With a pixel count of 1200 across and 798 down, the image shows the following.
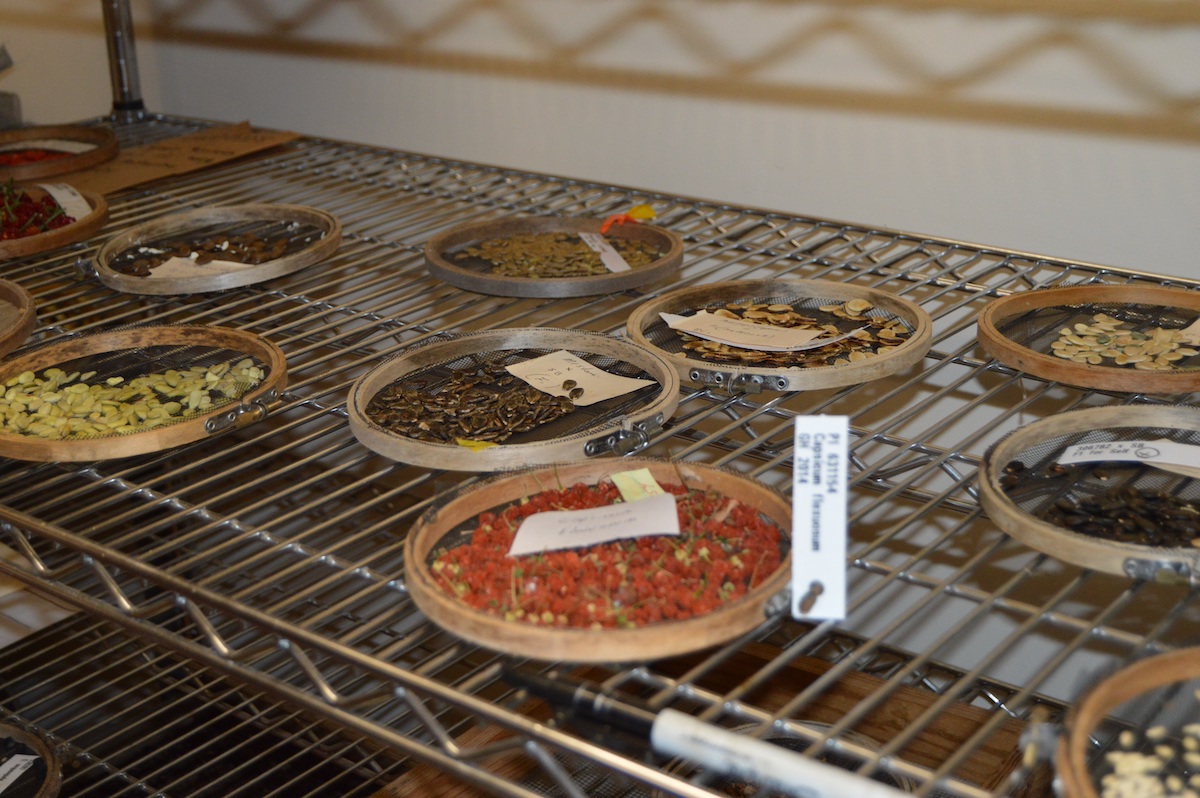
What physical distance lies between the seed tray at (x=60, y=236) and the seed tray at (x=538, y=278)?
22.0 inches

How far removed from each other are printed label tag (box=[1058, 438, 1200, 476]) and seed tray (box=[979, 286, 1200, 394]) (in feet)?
0.38

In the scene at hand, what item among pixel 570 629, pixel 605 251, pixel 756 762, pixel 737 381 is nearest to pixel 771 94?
pixel 605 251

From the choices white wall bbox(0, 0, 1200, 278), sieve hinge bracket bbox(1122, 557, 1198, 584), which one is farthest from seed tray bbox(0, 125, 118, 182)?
sieve hinge bracket bbox(1122, 557, 1198, 584)

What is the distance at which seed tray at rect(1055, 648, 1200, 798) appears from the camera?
0.72 metres

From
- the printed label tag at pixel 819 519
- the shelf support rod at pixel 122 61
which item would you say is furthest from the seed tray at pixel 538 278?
the shelf support rod at pixel 122 61

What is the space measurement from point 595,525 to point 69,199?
135cm

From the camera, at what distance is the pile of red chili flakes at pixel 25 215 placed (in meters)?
1.79

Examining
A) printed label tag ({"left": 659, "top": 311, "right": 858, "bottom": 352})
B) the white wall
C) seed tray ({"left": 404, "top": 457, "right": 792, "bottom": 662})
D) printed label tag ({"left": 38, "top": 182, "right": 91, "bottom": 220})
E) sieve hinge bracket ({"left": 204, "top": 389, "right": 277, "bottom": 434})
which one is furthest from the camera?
printed label tag ({"left": 38, "top": 182, "right": 91, "bottom": 220})

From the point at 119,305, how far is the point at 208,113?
5.18ft

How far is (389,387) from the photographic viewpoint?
131cm

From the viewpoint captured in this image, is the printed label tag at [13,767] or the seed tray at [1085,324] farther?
the printed label tag at [13,767]

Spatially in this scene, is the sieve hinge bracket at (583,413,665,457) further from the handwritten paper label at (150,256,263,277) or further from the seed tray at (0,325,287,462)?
the handwritten paper label at (150,256,263,277)

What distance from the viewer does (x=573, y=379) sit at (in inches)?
51.1

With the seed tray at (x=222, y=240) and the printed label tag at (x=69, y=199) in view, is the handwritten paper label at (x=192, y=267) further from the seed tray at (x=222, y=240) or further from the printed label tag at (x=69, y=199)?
the printed label tag at (x=69, y=199)
